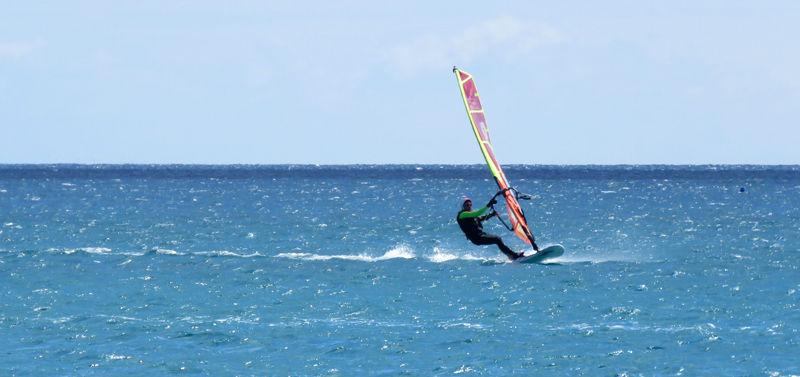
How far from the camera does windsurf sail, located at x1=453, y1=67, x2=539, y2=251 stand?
68.2 ft

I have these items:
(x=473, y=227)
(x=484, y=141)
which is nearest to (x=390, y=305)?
(x=473, y=227)

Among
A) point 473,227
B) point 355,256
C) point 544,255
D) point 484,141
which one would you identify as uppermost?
point 484,141

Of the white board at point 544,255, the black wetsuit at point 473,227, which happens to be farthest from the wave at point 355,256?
the black wetsuit at point 473,227

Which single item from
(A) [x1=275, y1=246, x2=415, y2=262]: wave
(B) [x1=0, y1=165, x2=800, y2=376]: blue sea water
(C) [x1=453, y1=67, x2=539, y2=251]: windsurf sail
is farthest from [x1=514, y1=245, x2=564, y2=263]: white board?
(A) [x1=275, y1=246, x2=415, y2=262]: wave

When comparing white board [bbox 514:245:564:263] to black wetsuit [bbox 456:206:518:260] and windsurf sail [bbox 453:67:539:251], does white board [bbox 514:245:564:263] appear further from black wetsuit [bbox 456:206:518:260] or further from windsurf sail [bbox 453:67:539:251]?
black wetsuit [bbox 456:206:518:260]

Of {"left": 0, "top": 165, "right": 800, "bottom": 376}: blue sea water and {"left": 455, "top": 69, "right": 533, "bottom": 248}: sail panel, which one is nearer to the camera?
{"left": 0, "top": 165, "right": 800, "bottom": 376}: blue sea water

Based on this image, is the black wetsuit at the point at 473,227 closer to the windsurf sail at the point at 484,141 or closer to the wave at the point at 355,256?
the windsurf sail at the point at 484,141

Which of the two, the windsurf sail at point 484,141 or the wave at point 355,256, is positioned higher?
the windsurf sail at point 484,141

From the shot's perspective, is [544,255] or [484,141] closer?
[484,141]

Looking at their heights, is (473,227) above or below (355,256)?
above

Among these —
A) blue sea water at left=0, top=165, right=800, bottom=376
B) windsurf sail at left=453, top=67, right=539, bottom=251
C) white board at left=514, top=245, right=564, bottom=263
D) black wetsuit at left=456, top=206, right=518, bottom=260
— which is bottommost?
blue sea water at left=0, top=165, right=800, bottom=376

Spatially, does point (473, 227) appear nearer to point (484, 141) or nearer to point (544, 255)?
point (484, 141)

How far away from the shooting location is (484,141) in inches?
848

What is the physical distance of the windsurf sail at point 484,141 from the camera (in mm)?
20781
